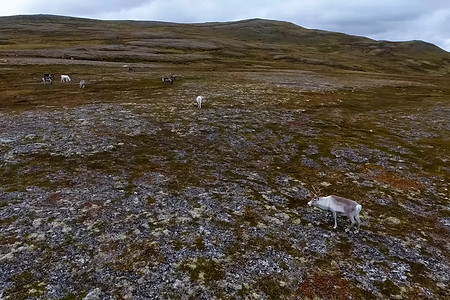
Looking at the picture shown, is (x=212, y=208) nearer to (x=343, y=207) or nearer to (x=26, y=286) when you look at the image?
(x=343, y=207)

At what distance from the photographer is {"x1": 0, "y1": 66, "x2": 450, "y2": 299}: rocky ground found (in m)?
12.6

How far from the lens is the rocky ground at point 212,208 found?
12.6 meters

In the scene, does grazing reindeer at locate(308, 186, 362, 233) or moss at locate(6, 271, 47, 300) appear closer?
moss at locate(6, 271, 47, 300)

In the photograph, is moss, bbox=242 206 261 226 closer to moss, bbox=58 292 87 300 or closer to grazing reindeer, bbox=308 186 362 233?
grazing reindeer, bbox=308 186 362 233

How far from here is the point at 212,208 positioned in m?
18.1

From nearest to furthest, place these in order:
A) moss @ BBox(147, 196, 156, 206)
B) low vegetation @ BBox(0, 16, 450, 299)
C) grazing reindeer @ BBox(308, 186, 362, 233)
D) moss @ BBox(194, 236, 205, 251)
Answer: low vegetation @ BBox(0, 16, 450, 299) < moss @ BBox(194, 236, 205, 251) < grazing reindeer @ BBox(308, 186, 362, 233) < moss @ BBox(147, 196, 156, 206)

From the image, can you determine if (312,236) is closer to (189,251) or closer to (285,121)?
(189,251)

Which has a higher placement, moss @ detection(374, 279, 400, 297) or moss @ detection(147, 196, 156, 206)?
moss @ detection(374, 279, 400, 297)

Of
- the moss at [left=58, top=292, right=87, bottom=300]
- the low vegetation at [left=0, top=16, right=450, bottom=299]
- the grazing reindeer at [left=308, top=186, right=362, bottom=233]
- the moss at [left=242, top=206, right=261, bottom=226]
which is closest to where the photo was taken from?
the moss at [left=58, top=292, right=87, bottom=300]

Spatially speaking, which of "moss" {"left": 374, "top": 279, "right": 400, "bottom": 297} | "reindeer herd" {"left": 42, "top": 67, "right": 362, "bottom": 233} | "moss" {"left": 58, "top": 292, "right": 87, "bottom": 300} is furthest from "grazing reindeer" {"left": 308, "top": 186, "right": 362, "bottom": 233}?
"moss" {"left": 58, "top": 292, "right": 87, "bottom": 300}

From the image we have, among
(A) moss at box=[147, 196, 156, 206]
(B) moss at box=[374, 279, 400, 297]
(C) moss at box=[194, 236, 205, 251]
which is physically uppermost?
(B) moss at box=[374, 279, 400, 297]

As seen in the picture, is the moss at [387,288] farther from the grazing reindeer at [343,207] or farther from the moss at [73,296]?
the moss at [73,296]

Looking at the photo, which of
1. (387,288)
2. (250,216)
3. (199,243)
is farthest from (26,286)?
(387,288)

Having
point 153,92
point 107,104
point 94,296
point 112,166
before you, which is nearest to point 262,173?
point 112,166
